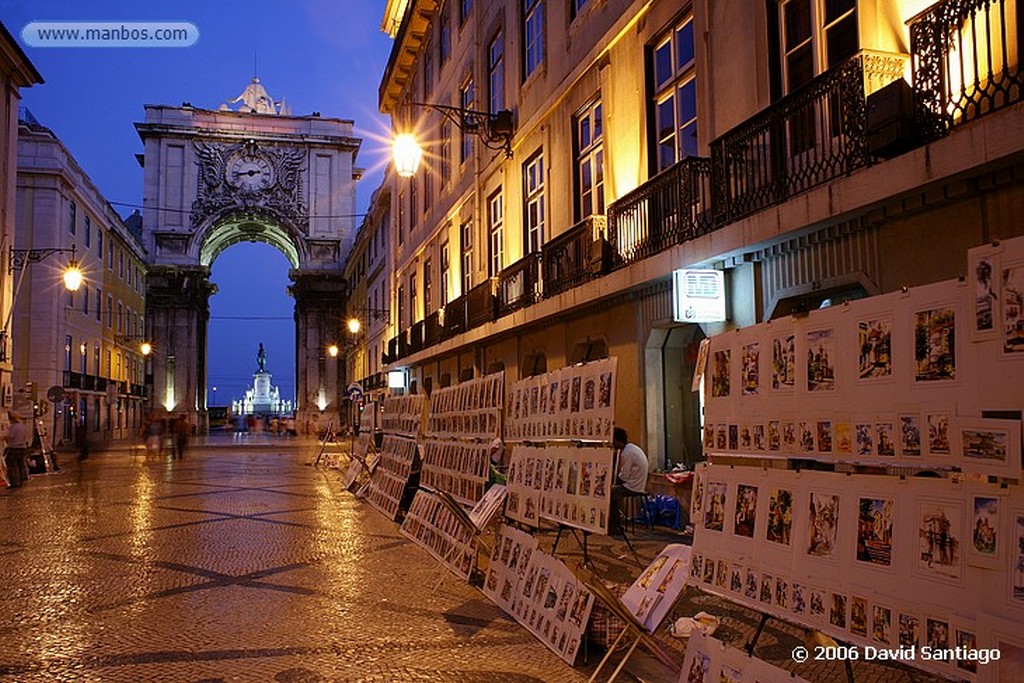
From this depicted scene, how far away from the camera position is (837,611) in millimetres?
3592

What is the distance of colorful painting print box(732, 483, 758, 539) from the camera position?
414 centimetres

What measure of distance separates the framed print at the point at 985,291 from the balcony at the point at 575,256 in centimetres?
966

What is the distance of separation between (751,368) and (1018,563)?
1.60 m

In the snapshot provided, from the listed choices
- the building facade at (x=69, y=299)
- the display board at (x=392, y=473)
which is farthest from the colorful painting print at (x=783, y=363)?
the building facade at (x=69, y=299)

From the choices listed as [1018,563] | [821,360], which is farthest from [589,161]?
[1018,563]

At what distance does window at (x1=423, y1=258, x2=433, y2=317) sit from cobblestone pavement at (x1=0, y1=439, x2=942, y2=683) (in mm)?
14436

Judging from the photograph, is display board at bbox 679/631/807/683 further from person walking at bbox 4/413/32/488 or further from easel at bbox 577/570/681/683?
person walking at bbox 4/413/32/488

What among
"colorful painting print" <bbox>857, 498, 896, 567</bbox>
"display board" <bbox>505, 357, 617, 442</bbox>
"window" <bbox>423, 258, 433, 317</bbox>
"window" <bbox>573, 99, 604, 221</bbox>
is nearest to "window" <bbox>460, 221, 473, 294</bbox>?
"window" <bbox>423, 258, 433, 317</bbox>

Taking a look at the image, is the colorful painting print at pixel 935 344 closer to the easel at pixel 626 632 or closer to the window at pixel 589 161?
the easel at pixel 626 632

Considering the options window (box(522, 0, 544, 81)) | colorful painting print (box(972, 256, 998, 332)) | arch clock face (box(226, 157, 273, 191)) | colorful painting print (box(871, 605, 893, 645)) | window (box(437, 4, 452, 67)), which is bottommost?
colorful painting print (box(871, 605, 893, 645))

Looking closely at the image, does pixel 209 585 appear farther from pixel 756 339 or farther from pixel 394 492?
pixel 756 339

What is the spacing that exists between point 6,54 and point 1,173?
334 centimetres

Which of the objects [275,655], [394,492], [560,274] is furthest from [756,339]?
[560,274]

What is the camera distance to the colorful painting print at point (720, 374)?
4523 mm
